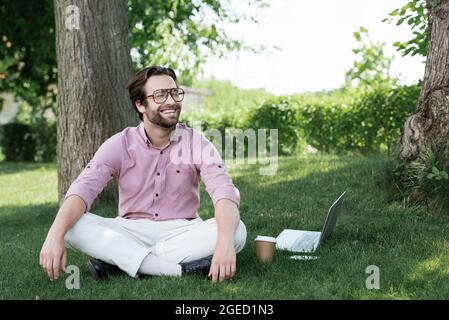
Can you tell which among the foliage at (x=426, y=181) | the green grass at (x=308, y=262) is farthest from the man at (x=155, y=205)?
the foliage at (x=426, y=181)

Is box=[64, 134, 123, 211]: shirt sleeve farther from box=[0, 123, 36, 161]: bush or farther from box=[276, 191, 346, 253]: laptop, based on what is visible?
box=[0, 123, 36, 161]: bush

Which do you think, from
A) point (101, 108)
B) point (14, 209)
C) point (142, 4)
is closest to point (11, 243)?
point (101, 108)

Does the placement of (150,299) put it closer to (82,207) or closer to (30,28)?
(82,207)

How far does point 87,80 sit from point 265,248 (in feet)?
11.4

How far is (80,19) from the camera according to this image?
277 inches

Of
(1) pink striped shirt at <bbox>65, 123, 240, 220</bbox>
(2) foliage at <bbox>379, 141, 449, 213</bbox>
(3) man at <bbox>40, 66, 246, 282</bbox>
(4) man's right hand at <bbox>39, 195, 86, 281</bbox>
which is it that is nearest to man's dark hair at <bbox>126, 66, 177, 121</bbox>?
(3) man at <bbox>40, 66, 246, 282</bbox>

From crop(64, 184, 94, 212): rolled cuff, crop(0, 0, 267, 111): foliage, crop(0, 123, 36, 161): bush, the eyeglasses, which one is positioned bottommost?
crop(0, 123, 36, 161): bush

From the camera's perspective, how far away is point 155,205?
435 cm

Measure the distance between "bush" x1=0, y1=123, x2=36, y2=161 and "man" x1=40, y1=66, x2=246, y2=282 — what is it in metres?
14.6

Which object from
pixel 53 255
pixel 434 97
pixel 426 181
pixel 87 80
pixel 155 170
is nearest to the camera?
pixel 53 255

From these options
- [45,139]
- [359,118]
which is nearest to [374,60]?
[359,118]

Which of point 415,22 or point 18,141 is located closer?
point 415,22

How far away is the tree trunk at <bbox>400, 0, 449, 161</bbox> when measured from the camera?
20.4 feet

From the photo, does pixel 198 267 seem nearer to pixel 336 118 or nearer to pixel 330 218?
pixel 330 218
